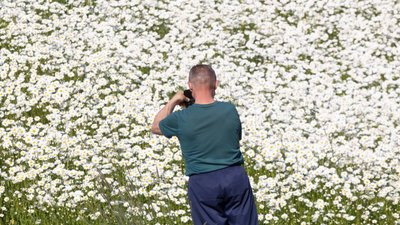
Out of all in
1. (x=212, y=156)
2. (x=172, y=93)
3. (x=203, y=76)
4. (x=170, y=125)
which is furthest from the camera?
(x=172, y=93)

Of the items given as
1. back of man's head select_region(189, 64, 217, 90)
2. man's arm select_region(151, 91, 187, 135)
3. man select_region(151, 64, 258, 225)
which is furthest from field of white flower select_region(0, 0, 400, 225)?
back of man's head select_region(189, 64, 217, 90)

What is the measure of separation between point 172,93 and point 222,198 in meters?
7.19

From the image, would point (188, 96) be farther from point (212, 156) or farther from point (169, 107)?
point (212, 156)

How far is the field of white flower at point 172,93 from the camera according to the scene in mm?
9102

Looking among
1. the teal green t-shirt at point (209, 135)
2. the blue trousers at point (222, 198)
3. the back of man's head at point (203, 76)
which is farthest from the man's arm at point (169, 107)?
the blue trousers at point (222, 198)

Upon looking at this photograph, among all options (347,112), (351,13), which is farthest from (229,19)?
(347,112)

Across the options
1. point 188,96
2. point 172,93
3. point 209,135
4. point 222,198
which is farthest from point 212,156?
Answer: point 172,93

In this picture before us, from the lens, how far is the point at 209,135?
19.3 feet

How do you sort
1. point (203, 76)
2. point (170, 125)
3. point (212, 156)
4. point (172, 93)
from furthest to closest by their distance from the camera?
1. point (172, 93)
2. point (170, 125)
3. point (212, 156)
4. point (203, 76)

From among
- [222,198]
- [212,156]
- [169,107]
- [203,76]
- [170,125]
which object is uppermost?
[203,76]

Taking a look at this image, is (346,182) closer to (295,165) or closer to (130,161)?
(295,165)

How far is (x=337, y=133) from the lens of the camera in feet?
38.3

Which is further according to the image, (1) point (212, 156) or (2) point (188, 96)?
(2) point (188, 96)

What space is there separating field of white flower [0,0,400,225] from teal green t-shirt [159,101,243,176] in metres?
0.80
